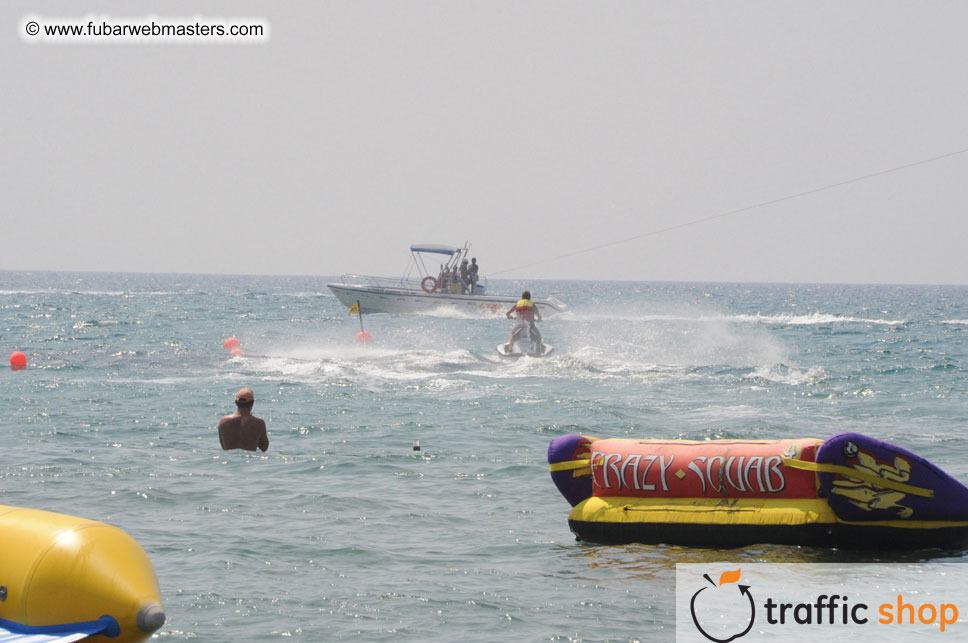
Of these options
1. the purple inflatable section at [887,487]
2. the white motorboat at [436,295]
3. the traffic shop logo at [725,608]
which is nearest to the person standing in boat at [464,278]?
the white motorboat at [436,295]

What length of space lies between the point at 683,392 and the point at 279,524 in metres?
12.5

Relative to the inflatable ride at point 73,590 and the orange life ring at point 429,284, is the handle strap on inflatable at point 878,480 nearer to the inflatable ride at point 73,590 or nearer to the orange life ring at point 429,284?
the inflatable ride at point 73,590

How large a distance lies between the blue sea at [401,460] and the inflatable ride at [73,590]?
3.52 ft

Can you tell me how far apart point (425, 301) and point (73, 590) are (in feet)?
113

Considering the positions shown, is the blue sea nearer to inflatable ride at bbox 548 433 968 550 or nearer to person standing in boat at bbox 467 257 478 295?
inflatable ride at bbox 548 433 968 550

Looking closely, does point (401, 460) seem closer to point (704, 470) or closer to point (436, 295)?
point (704, 470)

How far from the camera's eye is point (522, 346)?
974 inches

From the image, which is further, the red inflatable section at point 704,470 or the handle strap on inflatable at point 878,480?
the red inflatable section at point 704,470

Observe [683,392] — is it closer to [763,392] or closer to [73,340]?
[763,392]

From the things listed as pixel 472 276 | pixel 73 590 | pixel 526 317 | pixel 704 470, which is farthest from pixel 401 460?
pixel 472 276

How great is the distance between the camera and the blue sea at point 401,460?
283 inches

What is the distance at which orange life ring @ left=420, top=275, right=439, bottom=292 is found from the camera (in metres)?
39.8

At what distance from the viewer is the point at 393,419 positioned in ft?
52.8

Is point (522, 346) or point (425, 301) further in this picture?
point (425, 301)
